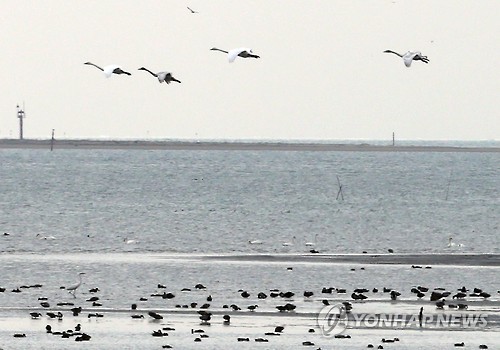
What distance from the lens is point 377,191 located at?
169 meters

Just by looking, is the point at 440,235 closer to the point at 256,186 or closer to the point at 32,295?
the point at 32,295

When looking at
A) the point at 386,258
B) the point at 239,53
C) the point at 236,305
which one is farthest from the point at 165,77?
the point at 386,258

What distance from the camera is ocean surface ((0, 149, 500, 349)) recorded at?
43094mm

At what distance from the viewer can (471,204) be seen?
134375mm

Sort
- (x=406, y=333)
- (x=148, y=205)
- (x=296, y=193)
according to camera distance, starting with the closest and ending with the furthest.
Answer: (x=406, y=333) → (x=148, y=205) → (x=296, y=193)

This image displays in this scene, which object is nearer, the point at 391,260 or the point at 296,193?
the point at 391,260

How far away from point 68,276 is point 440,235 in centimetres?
3713

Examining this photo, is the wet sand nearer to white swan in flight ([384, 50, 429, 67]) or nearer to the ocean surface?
the ocean surface

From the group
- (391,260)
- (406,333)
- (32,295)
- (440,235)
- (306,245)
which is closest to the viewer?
(406,333)

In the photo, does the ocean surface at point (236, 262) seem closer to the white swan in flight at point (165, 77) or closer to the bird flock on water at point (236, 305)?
the bird flock on water at point (236, 305)

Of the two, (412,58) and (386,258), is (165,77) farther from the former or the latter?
(386,258)

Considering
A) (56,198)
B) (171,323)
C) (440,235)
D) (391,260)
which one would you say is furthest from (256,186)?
(171,323)

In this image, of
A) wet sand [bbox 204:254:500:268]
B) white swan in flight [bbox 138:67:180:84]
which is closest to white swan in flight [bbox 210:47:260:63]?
white swan in flight [bbox 138:67:180:84]

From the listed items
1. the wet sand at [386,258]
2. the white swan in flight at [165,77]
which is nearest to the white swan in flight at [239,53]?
the white swan in flight at [165,77]
